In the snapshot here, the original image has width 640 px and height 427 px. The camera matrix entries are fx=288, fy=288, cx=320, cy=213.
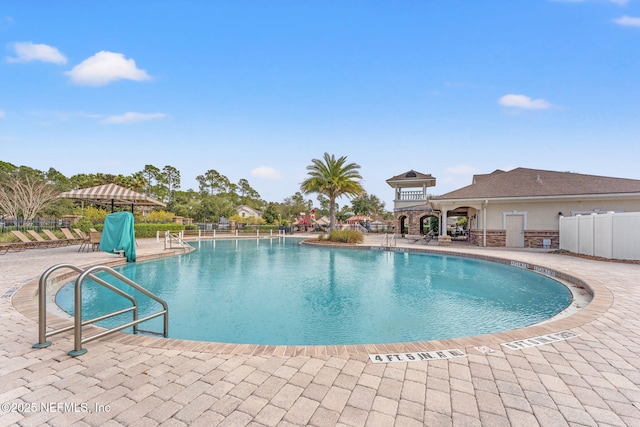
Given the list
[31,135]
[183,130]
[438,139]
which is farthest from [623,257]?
[31,135]

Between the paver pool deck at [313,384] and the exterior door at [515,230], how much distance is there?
1421cm

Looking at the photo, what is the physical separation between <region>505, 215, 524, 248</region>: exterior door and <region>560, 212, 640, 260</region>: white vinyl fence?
3.44m

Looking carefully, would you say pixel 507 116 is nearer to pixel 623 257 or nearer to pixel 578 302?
pixel 623 257

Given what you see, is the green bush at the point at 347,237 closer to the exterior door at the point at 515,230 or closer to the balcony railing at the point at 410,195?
the exterior door at the point at 515,230

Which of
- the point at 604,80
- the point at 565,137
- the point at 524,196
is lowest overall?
the point at 524,196

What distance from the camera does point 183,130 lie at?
2056cm

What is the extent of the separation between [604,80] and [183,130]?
81.2ft

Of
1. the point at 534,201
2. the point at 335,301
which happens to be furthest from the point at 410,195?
the point at 335,301

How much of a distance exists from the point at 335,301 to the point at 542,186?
15.4 metres

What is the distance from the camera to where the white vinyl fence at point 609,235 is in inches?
392

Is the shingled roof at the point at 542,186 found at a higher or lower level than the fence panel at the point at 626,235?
higher

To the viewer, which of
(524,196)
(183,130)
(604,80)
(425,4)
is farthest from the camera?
(183,130)

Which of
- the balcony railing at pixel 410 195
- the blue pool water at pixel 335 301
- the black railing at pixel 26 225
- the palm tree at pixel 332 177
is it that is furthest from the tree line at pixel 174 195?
Result: the blue pool water at pixel 335 301

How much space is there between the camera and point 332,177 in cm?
2312
